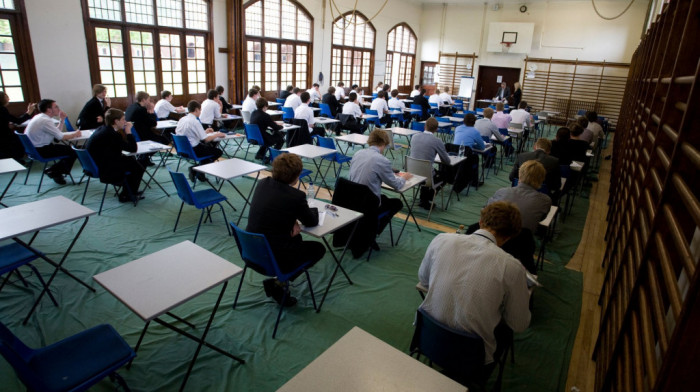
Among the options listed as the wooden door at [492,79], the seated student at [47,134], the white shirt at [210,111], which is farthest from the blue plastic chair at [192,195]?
the wooden door at [492,79]

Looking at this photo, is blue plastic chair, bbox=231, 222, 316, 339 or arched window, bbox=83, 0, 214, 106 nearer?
blue plastic chair, bbox=231, 222, 316, 339

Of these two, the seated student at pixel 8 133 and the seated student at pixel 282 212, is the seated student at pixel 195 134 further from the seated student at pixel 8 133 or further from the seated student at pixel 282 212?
the seated student at pixel 282 212

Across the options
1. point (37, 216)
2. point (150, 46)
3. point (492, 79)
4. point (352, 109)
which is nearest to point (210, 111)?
point (150, 46)

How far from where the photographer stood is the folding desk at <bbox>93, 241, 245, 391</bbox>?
2.13m

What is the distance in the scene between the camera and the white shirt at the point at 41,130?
222 inches

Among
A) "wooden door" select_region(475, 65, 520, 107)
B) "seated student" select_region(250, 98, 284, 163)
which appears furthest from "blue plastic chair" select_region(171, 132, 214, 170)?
"wooden door" select_region(475, 65, 520, 107)

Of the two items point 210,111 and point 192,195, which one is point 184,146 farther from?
point 192,195

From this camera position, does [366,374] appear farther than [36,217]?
No

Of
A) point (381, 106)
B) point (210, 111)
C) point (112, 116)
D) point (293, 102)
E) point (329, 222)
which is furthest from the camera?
point (381, 106)

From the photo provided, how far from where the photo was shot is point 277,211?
9.66 feet

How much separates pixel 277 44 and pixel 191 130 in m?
7.18

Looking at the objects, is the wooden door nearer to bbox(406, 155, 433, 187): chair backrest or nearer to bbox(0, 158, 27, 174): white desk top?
bbox(406, 155, 433, 187): chair backrest

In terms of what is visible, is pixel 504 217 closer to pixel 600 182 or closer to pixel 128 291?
pixel 128 291

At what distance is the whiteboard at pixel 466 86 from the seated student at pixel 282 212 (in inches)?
650
